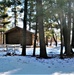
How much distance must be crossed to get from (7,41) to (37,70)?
119 ft

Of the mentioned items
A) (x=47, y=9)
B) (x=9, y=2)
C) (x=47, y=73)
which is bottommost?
(x=47, y=73)

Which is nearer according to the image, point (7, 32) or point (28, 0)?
point (28, 0)

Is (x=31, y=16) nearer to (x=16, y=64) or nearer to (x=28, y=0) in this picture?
(x=28, y=0)

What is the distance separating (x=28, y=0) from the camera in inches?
760

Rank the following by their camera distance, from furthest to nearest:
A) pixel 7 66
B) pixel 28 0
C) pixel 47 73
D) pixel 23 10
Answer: pixel 23 10 < pixel 28 0 < pixel 7 66 < pixel 47 73

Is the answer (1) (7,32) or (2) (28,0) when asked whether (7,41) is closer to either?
(1) (7,32)

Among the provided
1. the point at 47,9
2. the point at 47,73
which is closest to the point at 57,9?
the point at 47,9

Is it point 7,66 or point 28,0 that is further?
point 28,0

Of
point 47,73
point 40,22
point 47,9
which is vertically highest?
point 47,9

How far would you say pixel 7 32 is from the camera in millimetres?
45406

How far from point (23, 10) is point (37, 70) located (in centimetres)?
1121

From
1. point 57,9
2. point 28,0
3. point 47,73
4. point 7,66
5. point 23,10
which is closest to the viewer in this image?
point 47,73

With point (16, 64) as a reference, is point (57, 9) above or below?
above

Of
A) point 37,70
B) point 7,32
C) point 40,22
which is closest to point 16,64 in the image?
point 37,70
